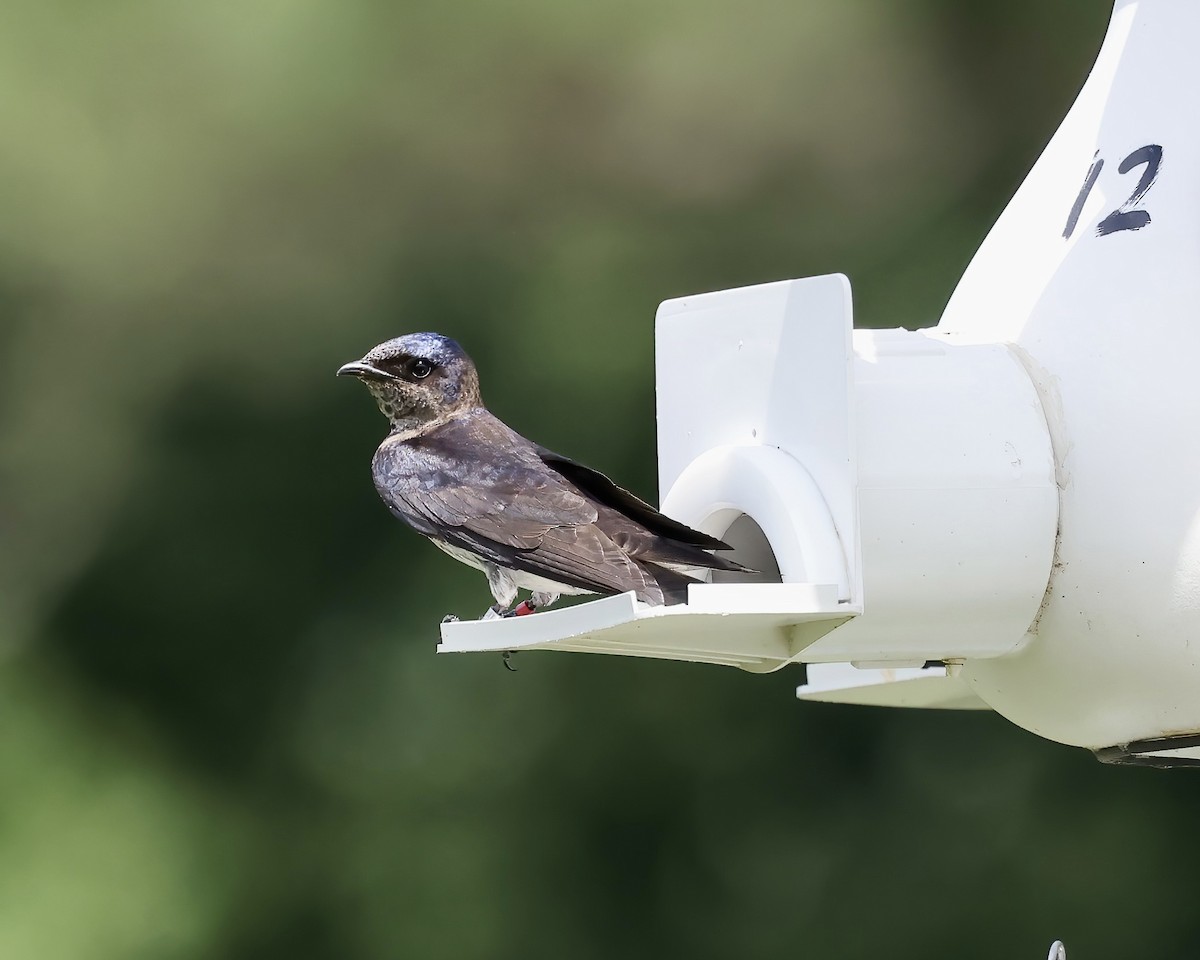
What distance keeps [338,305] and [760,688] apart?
64.2 inches

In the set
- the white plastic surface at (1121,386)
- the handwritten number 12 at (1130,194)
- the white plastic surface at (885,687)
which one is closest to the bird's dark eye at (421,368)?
the white plastic surface at (885,687)

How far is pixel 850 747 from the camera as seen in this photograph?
19.2 feet

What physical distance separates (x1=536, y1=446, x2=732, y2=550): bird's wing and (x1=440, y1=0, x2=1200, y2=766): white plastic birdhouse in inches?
2.9

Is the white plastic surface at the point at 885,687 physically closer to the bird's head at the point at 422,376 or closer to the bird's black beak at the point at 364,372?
the bird's head at the point at 422,376

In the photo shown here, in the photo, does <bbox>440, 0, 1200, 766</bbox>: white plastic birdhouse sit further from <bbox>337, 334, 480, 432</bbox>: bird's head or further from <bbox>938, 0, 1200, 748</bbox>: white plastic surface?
<bbox>337, 334, 480, 432</bbox>: bird's head

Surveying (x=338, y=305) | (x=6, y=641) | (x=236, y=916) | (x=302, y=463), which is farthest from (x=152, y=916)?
(x=338, y=305)

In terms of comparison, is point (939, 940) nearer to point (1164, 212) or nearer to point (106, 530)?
point (106, 530)

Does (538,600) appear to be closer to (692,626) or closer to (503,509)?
(503,509)

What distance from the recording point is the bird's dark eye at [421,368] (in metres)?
3.11

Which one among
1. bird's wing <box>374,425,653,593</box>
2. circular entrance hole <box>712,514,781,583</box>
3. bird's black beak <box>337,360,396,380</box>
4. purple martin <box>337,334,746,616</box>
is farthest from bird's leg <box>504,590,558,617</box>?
bird's black beak <box>337,360,396,380</box>

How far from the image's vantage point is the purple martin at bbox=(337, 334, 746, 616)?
2.47 metres

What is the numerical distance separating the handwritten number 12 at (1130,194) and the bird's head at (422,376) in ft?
3.36

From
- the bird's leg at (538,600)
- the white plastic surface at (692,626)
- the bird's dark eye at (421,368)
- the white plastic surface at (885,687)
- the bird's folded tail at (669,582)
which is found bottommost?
the white plastic surface at (692,626)

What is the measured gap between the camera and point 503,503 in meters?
2.69
